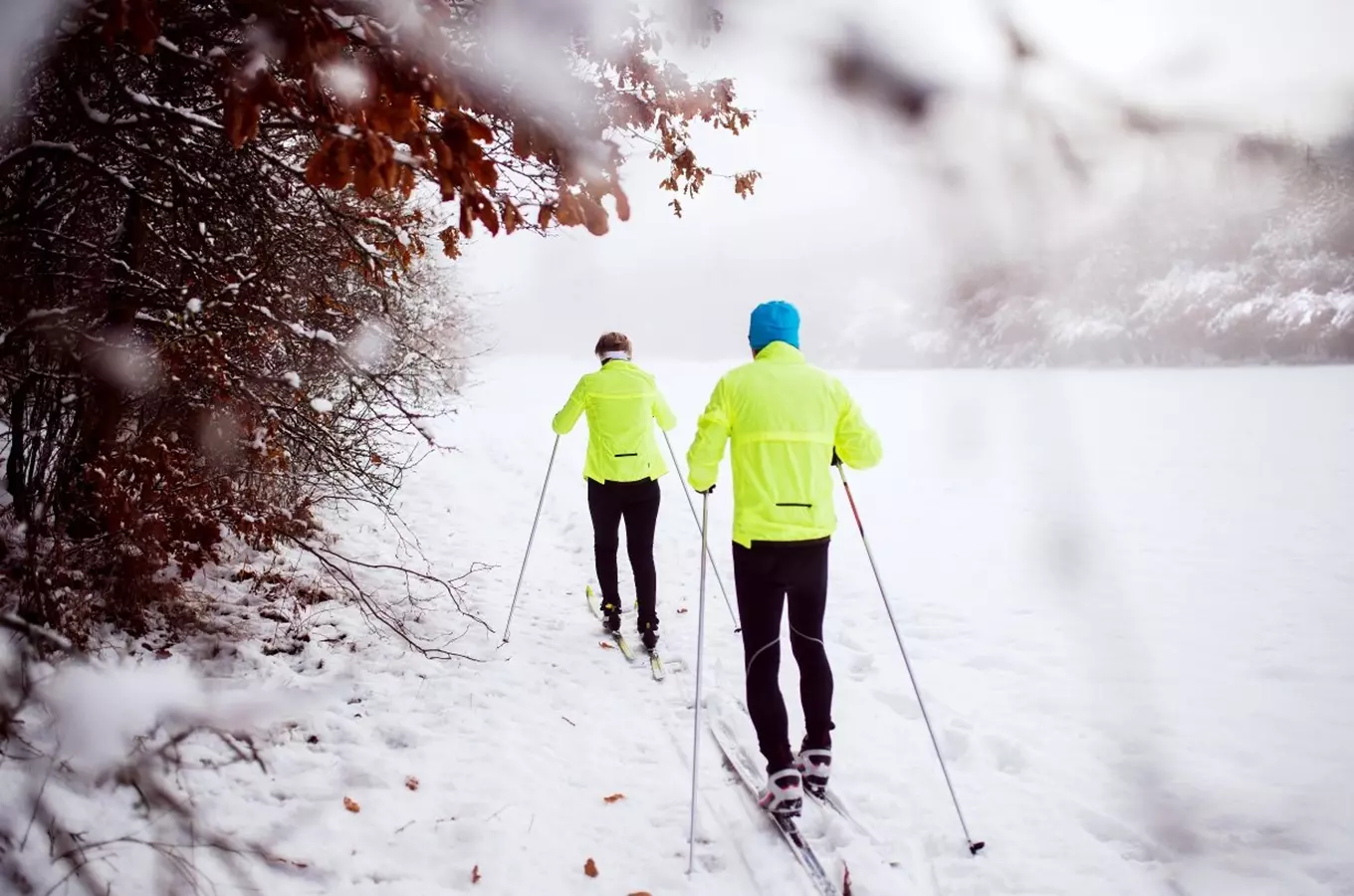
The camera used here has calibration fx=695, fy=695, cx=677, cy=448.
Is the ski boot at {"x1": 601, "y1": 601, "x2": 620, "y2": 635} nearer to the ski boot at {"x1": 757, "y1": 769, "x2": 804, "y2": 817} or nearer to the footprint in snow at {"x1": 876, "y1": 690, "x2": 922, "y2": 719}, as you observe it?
the footprint in snow at {"x1": 876, "y1": 690, "x2": 922, "y2": 719}

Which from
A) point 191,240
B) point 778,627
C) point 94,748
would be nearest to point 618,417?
point 778,627

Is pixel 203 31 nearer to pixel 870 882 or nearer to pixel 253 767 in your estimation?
pixel 253 767

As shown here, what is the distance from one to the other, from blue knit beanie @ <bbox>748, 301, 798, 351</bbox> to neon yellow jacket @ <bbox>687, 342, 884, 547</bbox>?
0.35 feet

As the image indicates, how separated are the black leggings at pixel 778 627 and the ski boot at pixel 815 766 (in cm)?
6

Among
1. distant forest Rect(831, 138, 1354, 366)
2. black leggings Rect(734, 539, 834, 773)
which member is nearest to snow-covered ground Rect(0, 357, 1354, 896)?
black leggings Rect(734, 539, 834, 773)

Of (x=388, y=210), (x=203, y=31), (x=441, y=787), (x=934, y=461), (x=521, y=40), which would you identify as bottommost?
(x=441, y=787)

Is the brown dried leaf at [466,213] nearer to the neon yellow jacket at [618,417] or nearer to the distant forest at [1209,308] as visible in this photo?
the neon yellow jacket at [618,417]

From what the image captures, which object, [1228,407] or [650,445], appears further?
[1228,407]

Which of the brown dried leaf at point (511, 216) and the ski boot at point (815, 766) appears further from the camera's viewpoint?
the ski boot at point (815, 766)

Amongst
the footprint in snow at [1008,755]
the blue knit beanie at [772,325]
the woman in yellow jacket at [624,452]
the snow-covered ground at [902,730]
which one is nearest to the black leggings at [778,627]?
the snow-covered ground at [902,730]

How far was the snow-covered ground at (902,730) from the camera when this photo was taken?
124 inches

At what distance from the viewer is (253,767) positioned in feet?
11.7

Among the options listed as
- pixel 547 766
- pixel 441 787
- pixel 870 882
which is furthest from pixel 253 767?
pixel 870 882

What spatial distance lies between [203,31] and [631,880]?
14.7 feet
